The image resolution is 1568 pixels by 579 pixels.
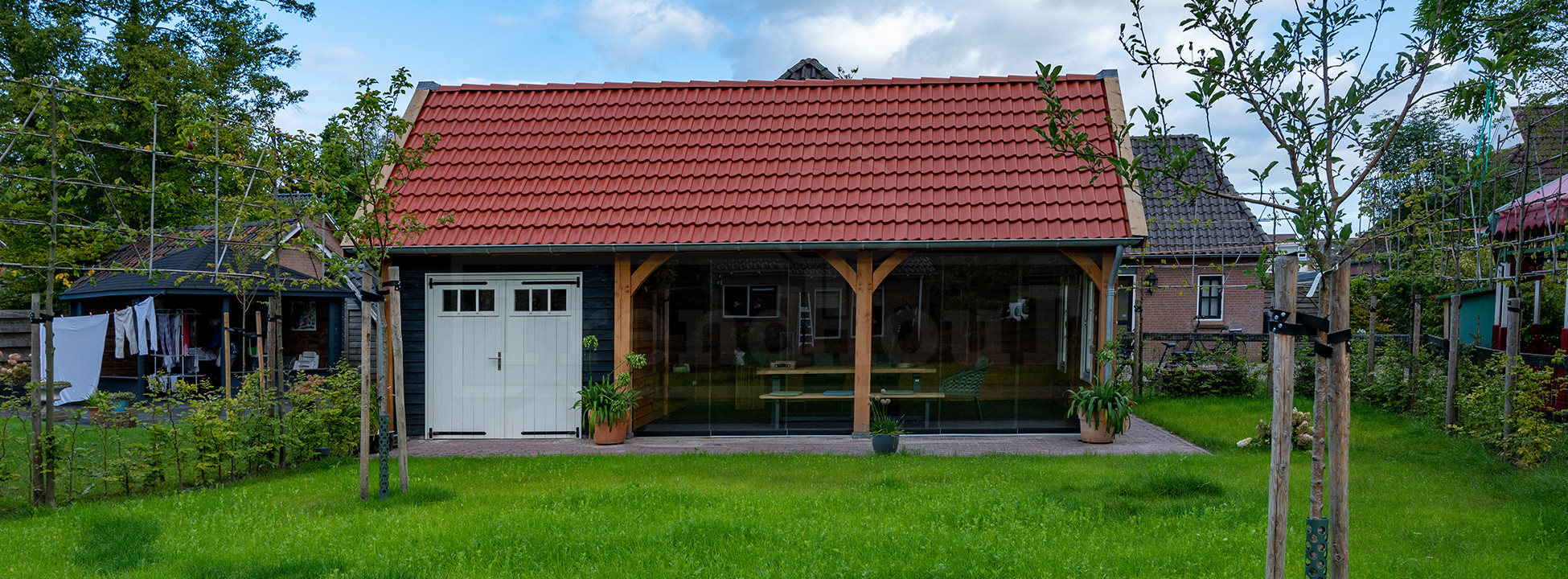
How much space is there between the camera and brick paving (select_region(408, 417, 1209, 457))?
9391 millimetres

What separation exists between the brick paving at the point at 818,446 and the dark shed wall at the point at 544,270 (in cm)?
94

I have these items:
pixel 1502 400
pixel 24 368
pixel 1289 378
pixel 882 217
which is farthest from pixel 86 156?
pixel 1502 400

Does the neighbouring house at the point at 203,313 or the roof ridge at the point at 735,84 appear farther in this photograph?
the neighbouring house at the point at 203,313

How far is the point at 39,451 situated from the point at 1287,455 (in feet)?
27.6

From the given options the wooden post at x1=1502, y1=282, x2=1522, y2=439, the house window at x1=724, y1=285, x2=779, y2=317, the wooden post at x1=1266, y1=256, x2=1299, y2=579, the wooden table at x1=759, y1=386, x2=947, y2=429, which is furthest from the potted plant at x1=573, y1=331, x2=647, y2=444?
the wooden post at x1=1502, y1=282, x2=1522, y2=439

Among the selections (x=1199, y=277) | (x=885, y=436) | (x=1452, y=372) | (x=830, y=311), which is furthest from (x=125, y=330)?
(x=1199, y=277)

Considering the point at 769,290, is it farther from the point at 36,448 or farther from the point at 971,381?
the point at 36,448

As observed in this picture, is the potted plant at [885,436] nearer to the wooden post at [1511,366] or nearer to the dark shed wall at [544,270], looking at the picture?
the dark shed wall at [544,270]

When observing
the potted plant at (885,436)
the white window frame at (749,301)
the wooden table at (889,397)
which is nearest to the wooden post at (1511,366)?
the wooden table at (889,397)

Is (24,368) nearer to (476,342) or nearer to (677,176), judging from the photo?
(476,342)

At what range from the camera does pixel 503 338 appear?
10.6m

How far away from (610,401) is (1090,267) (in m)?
5.39

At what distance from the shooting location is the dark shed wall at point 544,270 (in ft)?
34.4

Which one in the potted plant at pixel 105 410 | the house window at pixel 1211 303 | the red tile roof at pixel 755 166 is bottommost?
the potted plant at pixel 105 410
